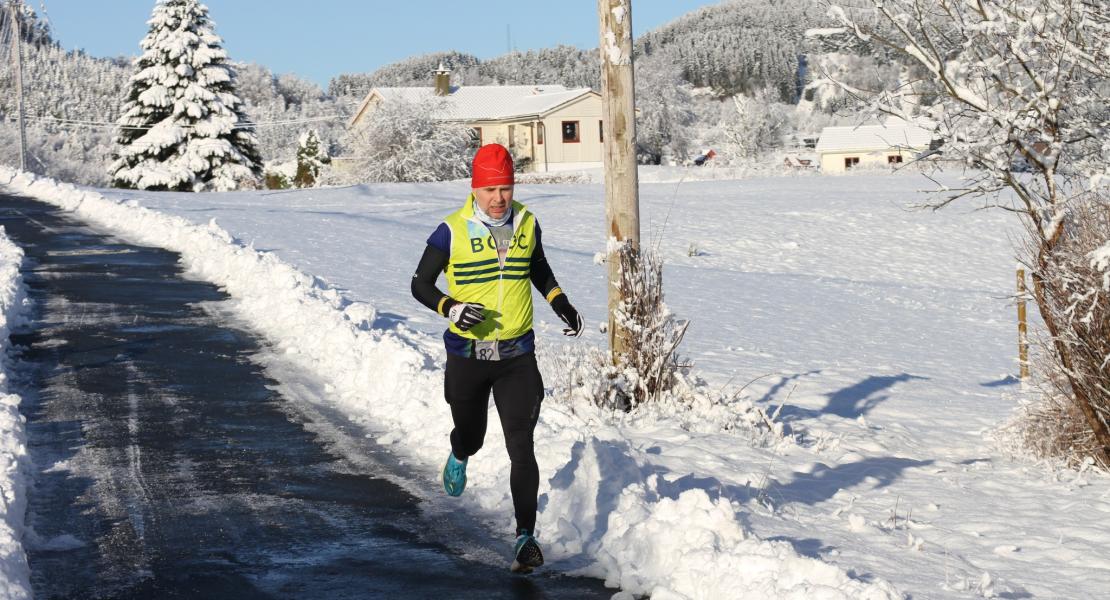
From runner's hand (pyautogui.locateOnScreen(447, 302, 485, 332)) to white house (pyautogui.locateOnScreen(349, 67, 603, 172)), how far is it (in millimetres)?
62461

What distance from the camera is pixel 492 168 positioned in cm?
568

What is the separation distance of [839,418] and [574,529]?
5.15 m

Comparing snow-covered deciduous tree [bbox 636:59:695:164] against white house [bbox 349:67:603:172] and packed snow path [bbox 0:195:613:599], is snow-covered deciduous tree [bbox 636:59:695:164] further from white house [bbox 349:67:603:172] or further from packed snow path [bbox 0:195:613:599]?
packed snow path [bbox 0:195:613:599]

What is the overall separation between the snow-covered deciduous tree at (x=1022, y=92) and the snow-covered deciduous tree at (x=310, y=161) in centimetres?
5790

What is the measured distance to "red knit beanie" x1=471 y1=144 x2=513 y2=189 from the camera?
5.67m

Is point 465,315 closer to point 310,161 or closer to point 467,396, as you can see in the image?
point 467,396

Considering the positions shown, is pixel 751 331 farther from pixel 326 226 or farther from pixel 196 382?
pixel 326 226

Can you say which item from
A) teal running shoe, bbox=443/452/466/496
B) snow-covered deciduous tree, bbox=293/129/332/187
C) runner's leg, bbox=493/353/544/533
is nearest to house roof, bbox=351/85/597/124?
snow-covered deciduous tree, bbox=293/129/332/187

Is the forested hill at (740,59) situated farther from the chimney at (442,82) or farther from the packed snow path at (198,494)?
the packed snow path at (198,494)

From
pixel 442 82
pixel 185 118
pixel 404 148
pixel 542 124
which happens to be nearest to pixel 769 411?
pixel 185 118

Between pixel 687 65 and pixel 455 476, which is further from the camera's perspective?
pixel 687 65

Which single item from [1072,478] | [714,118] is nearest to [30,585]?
[1072,478]

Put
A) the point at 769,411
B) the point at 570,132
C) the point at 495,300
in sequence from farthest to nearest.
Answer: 1. the point at 570,132
2. the point at 769,411
3. the point at 495,300

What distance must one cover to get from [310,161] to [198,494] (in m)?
60.8
